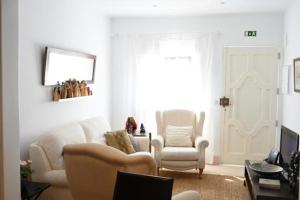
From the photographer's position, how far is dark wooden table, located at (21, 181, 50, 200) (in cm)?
259

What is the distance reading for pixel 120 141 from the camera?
4.34 meters

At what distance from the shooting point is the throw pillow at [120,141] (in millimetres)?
4301

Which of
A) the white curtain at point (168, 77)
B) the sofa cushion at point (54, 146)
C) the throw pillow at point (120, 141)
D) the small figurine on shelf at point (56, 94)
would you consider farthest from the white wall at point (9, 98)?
the white curtain at point (168, 77)

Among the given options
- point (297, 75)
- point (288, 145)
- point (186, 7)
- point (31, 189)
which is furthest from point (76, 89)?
point (297, 75)

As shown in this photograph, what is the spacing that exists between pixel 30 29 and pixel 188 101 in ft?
10.4

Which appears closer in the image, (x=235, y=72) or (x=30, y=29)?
(x=30, y=29)

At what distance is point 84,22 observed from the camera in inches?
186

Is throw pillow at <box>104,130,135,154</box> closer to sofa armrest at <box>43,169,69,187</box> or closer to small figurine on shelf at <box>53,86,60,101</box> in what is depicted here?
small figurine on shelf at <box>53,86,60,101</box>

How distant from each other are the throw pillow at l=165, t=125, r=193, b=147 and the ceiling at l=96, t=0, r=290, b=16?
197 cm

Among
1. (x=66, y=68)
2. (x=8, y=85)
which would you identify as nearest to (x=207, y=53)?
(x=66, y=68)

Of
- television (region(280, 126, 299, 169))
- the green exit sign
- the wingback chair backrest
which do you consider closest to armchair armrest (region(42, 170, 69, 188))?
television (region(280, 126, 299, 169))

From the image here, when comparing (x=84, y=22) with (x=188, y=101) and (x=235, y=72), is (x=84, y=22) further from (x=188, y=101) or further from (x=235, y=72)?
(x=235, y=72)

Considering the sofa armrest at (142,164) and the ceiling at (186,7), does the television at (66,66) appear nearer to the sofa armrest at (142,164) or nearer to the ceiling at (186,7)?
the ceiling at (186,7)

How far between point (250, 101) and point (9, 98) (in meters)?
4.46
